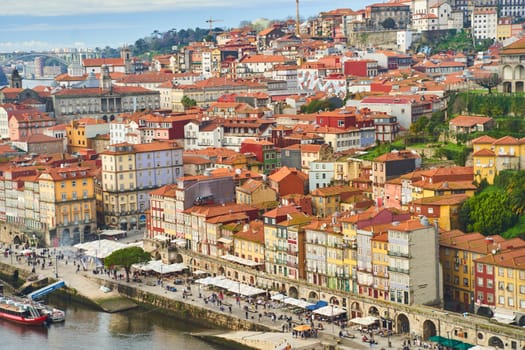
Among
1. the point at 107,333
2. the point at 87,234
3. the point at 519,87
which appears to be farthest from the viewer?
the point at 519,87

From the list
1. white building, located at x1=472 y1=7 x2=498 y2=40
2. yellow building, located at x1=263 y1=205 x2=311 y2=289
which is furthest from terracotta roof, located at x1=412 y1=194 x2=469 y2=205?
white building, located at x1=472 y1=7 x2=498 y2=40

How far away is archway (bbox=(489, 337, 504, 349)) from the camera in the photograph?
131ft

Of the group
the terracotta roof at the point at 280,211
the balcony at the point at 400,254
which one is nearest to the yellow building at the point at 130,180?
the terracotta roof at the point at 280,211

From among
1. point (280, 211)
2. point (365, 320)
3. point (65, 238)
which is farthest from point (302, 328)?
point (65, 238)

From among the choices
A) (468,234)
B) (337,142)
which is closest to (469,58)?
(337,142)

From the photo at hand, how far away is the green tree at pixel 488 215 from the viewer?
1938 inches

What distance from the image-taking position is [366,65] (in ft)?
324

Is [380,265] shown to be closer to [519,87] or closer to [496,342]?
[496,342]

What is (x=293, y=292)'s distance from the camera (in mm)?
49156

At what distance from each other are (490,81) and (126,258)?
91.4 feet

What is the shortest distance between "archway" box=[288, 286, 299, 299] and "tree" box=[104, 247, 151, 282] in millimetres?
9763

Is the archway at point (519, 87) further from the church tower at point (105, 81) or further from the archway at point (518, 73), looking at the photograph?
the church tower at point (105, 81)

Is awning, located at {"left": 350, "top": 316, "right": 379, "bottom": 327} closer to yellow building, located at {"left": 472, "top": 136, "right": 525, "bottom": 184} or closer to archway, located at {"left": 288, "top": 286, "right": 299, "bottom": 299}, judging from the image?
archway, located at {"left": 288, "top": 286, "right": 299, "bottom": 299}

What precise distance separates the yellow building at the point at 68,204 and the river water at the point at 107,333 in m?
12.6
